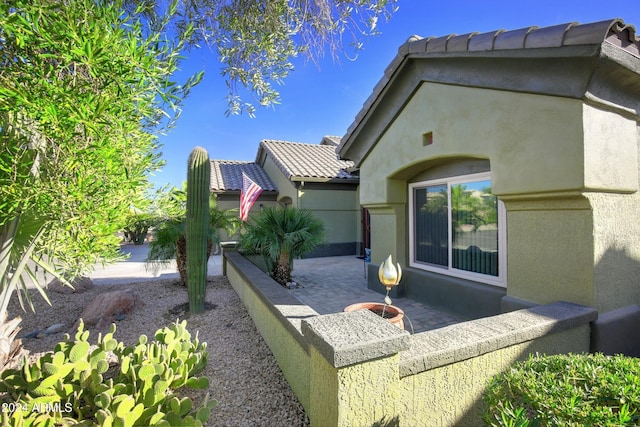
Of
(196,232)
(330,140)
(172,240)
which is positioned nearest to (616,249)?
(196,232)

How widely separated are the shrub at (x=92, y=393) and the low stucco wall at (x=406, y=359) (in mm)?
1148

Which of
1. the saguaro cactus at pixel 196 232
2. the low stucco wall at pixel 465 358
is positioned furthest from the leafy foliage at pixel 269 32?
the low stucco wall at pixel 465 358

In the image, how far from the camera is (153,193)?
405cm

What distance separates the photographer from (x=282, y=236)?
8398 millimetres

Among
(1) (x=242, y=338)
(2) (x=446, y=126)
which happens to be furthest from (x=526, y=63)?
(1) (x=242, y=338)

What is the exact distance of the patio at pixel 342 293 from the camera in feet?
19.8

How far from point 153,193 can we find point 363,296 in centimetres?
574

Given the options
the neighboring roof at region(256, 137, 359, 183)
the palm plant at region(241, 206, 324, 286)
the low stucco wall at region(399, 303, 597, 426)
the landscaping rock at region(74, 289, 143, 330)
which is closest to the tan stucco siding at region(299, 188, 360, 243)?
the neighboring roof at region(256, 137, 359, 183)

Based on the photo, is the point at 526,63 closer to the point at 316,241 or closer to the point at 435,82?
the point at 435,82

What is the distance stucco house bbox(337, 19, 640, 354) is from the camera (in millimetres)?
3822

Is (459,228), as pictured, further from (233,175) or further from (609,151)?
(233,175)

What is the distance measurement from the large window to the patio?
1004mm

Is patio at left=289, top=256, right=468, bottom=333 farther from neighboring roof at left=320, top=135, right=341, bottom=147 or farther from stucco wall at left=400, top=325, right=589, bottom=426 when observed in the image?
neighboring roof at left=320, top=135, right=341, bottom=147

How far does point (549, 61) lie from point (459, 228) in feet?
10.9
